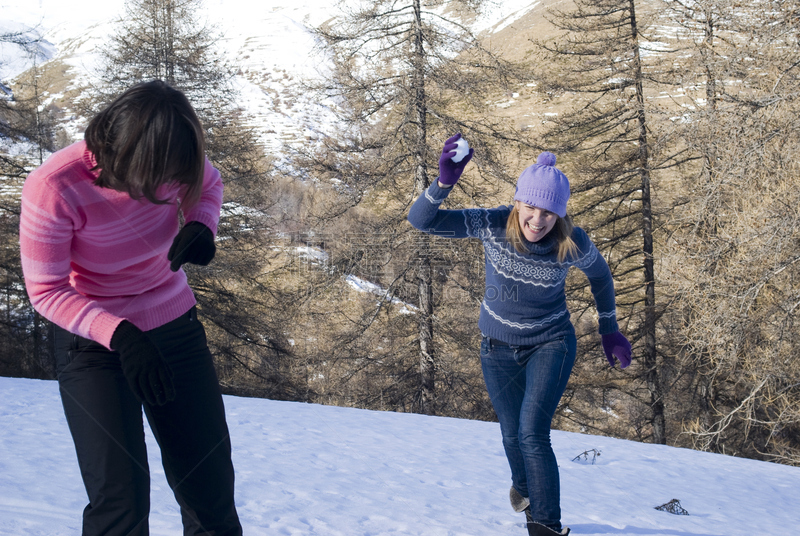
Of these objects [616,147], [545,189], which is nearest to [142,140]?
[545,189]

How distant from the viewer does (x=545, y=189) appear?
2.77m

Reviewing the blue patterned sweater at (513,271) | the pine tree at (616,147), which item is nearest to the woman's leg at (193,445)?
the blue patterned sweater at (513,271)

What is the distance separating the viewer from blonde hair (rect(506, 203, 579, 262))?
2.83 m

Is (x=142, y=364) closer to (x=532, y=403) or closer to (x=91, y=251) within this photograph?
(x=91, y=251)

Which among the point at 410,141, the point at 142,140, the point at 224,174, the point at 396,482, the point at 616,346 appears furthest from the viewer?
the point at 224,174

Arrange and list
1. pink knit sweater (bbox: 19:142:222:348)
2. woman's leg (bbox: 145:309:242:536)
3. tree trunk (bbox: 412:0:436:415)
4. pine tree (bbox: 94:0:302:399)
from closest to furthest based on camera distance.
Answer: pink knit sweater (bbox: 19:142:222:348), woman's leg (bbox: 145:309:242:536), tree trunk (bbox: 412:0:436:415), pine tree (bbox: 94:0:302:399)

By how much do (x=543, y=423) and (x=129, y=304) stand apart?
1867mm

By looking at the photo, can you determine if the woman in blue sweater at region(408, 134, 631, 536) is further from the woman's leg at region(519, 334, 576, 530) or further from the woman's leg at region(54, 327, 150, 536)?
the woman's leg at region(54, 327, 150, 536)

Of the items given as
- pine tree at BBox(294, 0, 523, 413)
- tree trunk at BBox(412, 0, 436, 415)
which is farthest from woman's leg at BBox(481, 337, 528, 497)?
tree trunk at BBox(412, 0, 436, 415)

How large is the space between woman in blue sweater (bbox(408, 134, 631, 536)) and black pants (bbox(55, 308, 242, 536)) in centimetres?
140

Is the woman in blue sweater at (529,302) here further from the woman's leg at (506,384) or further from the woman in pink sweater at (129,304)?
the woman in pink sweater at (129,304)

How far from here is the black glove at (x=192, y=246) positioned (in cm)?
182

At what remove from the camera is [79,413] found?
1.69 m

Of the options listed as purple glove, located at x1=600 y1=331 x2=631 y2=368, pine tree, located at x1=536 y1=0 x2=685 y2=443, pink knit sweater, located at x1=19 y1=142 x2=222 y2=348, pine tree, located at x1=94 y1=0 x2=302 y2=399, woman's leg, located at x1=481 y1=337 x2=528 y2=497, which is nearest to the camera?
pink knit sweater, located at x1=19 y1=142 x2=222 y2=348
